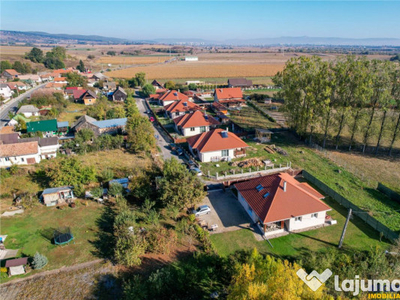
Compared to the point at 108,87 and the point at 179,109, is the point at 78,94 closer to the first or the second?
the point at 108,87

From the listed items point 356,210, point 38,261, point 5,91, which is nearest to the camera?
point 38,261

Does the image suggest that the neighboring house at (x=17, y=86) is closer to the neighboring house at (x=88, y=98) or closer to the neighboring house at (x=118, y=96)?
the neighboring house at (x=88, y=98)

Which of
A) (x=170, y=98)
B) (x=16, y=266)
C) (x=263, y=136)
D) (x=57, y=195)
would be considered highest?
(x=170, y=98)

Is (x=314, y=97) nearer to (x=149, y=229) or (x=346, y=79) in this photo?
(x=346, y=79)

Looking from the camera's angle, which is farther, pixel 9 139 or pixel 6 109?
pixel 6 109

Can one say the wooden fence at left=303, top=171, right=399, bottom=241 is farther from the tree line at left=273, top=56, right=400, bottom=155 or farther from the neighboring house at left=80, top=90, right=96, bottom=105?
the neighboring house at left=80, top=90, right=96, bottom=105

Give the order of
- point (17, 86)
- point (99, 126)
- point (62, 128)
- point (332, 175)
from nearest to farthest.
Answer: point (332, 175) → point (99, 126) → point (62, 128) → point (17, 86)

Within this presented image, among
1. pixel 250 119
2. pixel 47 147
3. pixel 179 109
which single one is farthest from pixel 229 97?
pixel 47 147

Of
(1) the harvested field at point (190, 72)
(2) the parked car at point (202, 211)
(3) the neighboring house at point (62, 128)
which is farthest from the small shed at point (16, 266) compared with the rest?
(1) the harvested field at point (190, 72)
